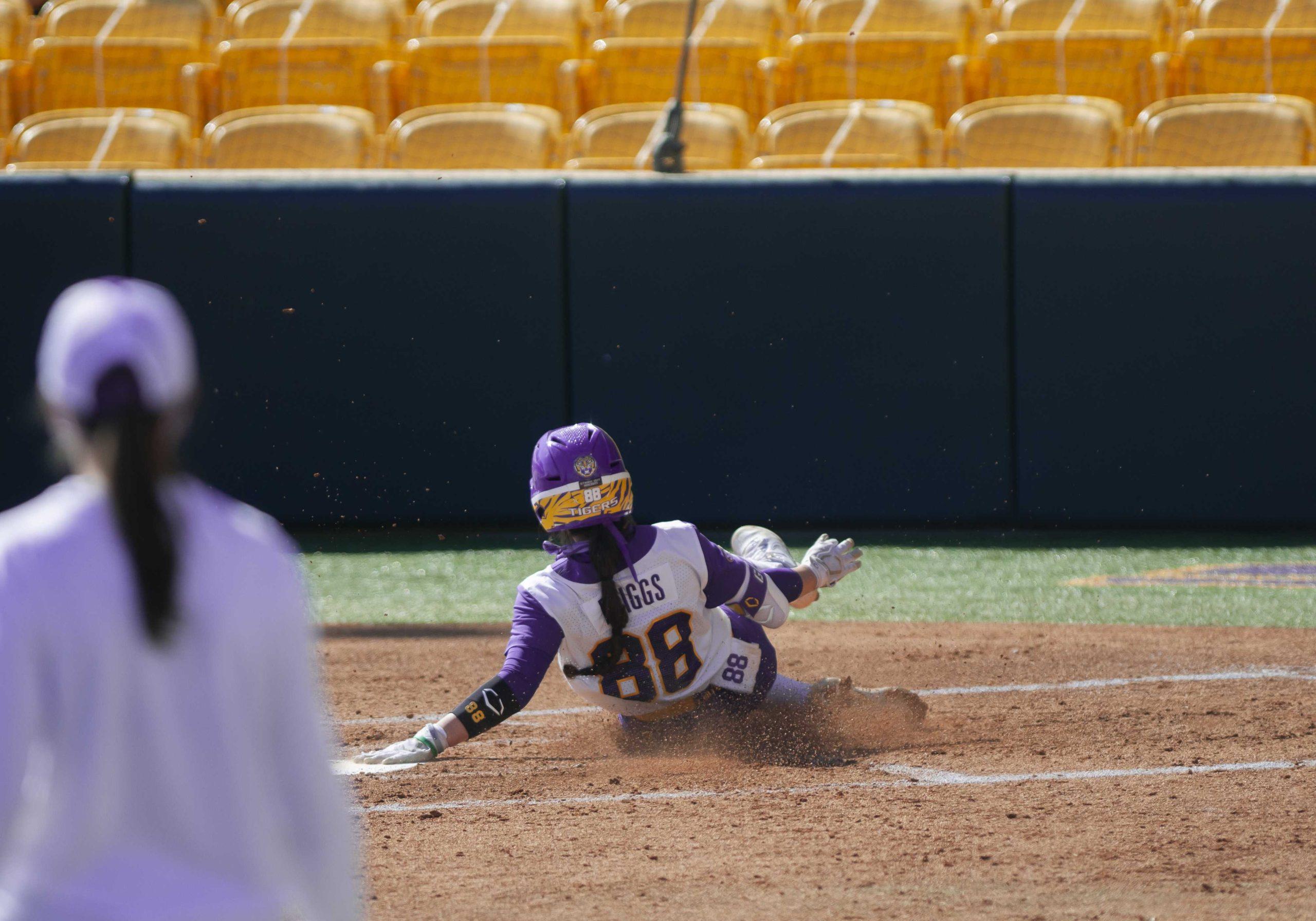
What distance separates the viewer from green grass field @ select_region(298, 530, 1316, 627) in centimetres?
724

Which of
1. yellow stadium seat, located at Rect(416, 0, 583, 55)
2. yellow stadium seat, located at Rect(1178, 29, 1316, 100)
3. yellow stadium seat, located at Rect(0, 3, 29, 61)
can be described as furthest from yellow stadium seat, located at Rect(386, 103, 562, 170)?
yellow stadium seat, located at Rect(1178, 29, 1316, 100)

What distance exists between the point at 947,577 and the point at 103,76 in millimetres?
6828

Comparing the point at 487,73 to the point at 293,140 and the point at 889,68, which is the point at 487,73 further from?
the point at 889,68

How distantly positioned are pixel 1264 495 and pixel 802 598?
4.49 m

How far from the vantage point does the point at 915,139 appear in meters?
9.86

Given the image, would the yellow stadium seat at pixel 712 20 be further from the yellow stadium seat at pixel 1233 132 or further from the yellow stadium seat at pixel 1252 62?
the yellow stadium seat at pixel 1233 132

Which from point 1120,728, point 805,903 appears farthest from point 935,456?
point 805,903

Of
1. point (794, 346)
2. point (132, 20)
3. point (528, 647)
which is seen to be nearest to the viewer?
point (528, 647)

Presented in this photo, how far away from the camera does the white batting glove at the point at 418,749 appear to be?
14.6ft

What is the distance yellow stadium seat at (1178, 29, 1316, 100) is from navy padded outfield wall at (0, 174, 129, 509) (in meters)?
6.30

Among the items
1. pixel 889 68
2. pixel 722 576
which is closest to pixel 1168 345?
pixel 889 68

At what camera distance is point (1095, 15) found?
1079 centimetres

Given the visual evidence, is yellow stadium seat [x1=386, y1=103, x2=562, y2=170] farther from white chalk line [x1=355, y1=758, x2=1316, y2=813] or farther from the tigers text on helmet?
white chalk line [x1=355, y1=758, x2=1316, y2=813]

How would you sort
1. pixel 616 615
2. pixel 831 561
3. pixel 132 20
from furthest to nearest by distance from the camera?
pixel 132 20 < pixel 831 561 < pixel 616 615
